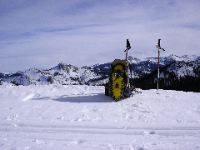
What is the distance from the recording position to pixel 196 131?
14148mm

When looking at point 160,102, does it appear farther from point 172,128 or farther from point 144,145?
point 144,145

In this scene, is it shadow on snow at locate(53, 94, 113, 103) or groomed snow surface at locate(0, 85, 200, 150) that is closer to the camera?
groomed snow surface at locate(0, 85, 200, 150)

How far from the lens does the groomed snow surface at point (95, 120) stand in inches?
506

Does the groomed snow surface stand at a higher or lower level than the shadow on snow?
lower

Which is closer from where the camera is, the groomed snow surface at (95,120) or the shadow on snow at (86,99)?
the groomed snow surface at (95,120)

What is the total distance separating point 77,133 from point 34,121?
128 inches

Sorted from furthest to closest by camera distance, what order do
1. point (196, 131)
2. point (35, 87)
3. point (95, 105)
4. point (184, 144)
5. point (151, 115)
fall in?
point (35, 87)
point (95, 105)
point (151, 115)
point (196, 131)
point (184, 144)

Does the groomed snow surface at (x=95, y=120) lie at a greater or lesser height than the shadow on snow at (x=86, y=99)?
lesser

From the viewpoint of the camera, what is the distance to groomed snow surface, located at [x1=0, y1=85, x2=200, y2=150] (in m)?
12.9

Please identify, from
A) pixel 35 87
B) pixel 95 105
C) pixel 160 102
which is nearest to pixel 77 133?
pixel 95 105

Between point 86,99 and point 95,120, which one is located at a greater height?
point 86,99

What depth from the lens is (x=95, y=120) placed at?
16953mm

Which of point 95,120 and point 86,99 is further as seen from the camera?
point 86,99

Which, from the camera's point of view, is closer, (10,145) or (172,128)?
(10,145)
